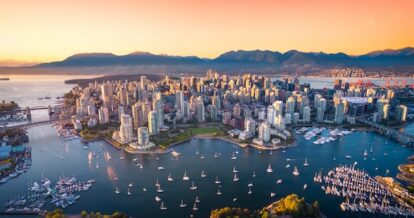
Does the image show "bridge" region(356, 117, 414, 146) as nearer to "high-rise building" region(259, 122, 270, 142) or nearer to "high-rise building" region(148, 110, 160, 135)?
"high-rise building" region(259, 122, 270, 142)

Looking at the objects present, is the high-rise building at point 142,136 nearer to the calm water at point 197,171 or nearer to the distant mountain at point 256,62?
the calm water at point 197,171

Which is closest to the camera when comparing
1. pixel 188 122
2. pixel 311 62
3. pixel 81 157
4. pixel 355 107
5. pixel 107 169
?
pixel 107 169

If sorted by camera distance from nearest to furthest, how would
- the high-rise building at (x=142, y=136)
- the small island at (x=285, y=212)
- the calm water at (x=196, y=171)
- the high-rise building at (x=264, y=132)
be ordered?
1. the small island at (x=285, y=212)
2. the calm water at (x=196, y=171)
3. the high-rise building at (x=142, y=136)
4. the high-rise building at (x=264, y=132)

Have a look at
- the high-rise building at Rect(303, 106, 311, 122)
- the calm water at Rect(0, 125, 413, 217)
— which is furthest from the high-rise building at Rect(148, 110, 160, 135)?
the high-rise building at Rect(303, 106, 311, 122)

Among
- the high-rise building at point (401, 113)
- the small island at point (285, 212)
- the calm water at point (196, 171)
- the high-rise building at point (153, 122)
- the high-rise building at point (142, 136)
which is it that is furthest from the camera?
the high-rise building at point (401, 113)

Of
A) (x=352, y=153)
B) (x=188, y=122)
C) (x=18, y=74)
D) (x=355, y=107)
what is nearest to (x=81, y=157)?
(x=188, y=122)

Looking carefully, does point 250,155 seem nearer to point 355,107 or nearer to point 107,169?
point 107,169

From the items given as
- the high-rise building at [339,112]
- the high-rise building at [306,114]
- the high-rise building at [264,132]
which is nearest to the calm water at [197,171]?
the high-rise building at [264,132]

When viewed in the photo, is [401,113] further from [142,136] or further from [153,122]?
[142,136]
